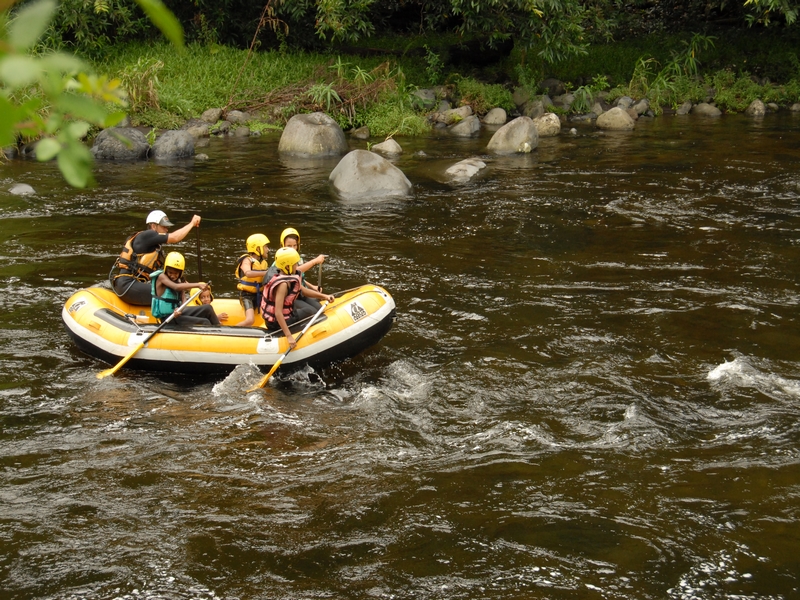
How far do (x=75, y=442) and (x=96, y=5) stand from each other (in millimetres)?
14113

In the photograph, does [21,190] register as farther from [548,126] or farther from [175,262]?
[548,126]

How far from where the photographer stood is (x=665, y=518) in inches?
→ 189

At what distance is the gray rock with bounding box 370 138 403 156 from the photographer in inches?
602

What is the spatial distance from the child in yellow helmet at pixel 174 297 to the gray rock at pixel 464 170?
7.00 meters

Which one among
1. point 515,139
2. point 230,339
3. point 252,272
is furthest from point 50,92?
point 515,139

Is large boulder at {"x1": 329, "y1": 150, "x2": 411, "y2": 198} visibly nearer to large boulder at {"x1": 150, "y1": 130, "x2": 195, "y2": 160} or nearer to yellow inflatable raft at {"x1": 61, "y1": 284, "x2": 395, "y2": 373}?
large boulder at {"x1": 150, "y1": 130, "x2": 195, "y2": 160}

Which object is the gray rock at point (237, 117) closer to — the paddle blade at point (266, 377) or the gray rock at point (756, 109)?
the gray rock at point (756, 109)

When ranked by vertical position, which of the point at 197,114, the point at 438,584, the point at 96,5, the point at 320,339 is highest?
the point at 96,5

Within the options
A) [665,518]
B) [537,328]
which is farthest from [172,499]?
[537,328]

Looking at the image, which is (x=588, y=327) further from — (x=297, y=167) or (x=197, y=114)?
(x=197, y=114)

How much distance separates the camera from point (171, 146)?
14852 mm

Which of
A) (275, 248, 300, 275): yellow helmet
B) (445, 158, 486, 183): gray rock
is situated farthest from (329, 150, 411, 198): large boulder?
(275, 248, 300, 275): yellow helmet

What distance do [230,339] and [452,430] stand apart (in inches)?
78.8

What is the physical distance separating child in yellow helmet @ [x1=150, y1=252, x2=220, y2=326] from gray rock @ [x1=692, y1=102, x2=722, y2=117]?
50.5 ft
